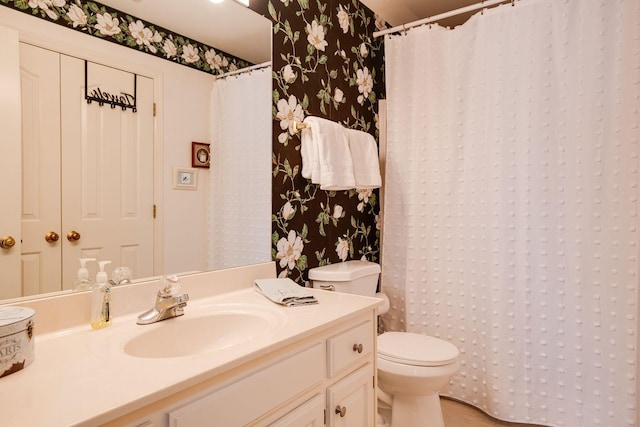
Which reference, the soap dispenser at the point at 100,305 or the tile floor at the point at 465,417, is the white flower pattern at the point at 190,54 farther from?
the tile floor at the point at 465,417

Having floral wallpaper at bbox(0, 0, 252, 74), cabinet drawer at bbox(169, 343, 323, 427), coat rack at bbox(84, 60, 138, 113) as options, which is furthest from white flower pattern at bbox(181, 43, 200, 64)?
cabinet drawer at bbox(169, 343, 323, 427)

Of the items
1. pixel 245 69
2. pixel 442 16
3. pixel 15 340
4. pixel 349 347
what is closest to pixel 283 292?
pixel 349 347

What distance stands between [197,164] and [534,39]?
64.4 inches

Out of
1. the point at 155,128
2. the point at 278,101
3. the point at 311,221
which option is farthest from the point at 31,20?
the point at 311,221

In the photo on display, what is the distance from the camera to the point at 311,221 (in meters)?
1.88

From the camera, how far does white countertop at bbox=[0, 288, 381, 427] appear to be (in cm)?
62

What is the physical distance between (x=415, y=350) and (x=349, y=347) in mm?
575

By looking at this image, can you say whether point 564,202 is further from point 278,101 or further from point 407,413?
point 278,101

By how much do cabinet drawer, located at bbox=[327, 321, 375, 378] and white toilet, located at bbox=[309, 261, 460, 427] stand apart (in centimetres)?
34

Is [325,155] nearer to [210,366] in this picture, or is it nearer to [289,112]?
[289,112]

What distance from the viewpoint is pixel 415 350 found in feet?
5.43

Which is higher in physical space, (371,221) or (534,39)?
(534,39)

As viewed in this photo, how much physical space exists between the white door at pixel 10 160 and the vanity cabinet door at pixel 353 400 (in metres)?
0.88

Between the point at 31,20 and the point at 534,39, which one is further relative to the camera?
the point at 534,39
